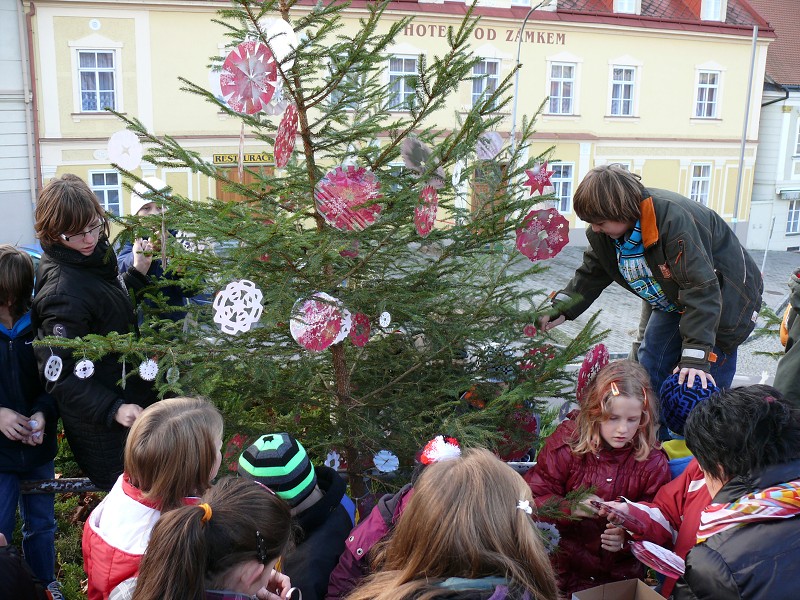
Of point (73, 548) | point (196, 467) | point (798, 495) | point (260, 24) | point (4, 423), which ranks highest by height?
point (260, 24)

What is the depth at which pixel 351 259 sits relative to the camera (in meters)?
2.75

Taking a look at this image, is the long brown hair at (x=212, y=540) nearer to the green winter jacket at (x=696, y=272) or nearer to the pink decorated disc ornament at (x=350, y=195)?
the pink decorated disc ornament at (x=350, y=195)

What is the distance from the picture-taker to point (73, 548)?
12.7ft

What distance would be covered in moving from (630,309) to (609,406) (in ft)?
42.6

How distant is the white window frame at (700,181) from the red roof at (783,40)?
12.5 feet

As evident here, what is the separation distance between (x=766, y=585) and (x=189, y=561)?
1374mm

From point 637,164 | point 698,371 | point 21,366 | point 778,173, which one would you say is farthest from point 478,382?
point 778,173

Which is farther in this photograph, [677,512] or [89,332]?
[89,332]

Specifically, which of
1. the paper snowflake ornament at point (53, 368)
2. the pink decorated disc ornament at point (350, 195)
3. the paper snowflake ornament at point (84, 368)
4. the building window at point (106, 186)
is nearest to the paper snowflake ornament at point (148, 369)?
the paper snowflake ornament at point (84, 368)

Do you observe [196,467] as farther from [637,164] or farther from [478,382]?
[637,164]

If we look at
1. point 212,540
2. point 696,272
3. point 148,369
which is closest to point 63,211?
point 148,369

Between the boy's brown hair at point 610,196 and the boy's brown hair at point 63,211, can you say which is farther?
the boy's brown hair at point 610,196

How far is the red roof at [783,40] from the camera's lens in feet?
80.5

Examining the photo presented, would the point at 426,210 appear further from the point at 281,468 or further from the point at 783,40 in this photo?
the point at 783,40
